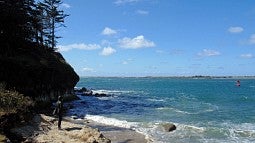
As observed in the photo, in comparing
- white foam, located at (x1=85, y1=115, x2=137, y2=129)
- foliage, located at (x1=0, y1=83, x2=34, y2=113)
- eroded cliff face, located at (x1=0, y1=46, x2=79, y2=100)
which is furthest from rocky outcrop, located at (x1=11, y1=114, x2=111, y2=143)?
white foam, located at (x1=85, y1=115, x2=137, y2=129)

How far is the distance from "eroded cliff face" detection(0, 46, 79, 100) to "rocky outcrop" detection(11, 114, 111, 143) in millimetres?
6103

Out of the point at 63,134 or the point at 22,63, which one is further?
the point at 22,63

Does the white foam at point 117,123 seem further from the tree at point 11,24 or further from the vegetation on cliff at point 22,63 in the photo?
the tree at point 11,24

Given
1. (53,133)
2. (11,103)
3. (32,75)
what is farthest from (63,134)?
(32,75)

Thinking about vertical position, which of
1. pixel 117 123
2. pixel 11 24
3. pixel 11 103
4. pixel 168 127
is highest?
pixel 11 24

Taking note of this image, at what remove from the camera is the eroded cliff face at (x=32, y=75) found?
3438 centimetres

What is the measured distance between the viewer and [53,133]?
22.3 m

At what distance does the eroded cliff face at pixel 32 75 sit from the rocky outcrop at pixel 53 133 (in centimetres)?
610

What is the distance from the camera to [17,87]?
115 ft

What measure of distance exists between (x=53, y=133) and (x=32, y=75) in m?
17.8

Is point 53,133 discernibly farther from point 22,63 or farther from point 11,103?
point 22,63

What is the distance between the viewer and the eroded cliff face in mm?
34375

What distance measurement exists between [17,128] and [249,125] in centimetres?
2424

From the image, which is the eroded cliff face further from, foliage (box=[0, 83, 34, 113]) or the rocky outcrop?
the rocky outcrop
